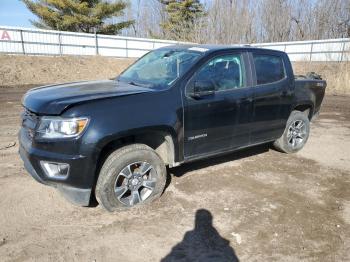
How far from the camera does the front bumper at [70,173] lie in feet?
11.6

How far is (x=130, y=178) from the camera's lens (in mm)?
3990

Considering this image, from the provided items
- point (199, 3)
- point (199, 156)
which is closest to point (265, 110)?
point (199, 156)

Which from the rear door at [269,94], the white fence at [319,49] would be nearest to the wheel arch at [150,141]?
the rear door at [269,94]

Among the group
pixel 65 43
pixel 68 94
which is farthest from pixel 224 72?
pixel 65 43

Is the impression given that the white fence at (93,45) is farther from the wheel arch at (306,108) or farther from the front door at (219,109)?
the front door at (219,109)

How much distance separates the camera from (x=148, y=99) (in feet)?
13.0

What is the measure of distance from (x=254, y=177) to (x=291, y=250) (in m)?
1.94

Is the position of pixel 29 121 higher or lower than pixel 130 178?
higher

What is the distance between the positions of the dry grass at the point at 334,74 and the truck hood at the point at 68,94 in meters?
15.5

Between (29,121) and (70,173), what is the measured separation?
2.75 ft

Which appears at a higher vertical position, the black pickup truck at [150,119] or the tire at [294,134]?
the black pickup truck at [150,119]

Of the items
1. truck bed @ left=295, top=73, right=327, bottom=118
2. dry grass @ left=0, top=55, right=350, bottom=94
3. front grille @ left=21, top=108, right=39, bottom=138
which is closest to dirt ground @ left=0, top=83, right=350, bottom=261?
front grille @ left=21, top=108, right=39, bottom=138

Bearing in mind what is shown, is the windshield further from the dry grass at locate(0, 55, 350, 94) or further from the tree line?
the tree line

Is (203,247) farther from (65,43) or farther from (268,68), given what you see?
(65,43)
